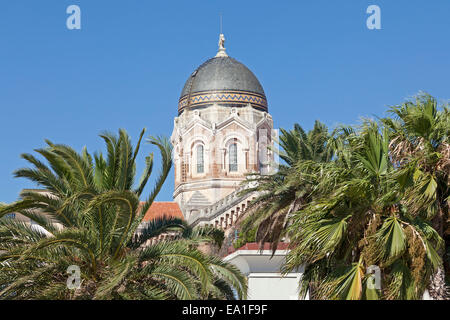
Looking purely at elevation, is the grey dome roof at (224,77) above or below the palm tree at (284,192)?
above

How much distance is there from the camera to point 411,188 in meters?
16.3

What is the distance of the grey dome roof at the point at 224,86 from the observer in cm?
6188

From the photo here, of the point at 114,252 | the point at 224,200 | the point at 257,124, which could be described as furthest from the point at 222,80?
the point at 114,252

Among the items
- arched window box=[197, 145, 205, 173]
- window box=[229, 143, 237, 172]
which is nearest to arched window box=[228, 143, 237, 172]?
window box=[229, 143, 237, 172]

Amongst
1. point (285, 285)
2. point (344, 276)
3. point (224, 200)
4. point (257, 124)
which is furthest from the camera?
point (257, 124)

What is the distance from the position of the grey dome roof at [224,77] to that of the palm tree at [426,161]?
44.0m

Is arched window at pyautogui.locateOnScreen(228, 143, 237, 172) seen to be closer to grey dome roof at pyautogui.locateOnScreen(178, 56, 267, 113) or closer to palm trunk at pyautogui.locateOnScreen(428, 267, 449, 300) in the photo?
grey dome roof at pyautogui.locateOnScreen(178, 56, 267, 113)

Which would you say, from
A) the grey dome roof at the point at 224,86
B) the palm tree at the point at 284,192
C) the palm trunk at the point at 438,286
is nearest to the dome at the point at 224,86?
the grey dome roof at the point at 224,86

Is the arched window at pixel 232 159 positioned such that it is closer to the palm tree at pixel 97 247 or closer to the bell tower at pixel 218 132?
the bell tower at pixel 218 132

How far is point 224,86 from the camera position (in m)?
61.9

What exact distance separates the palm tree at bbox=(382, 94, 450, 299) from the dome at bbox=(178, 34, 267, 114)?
144ft

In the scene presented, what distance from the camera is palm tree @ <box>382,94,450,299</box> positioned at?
16.2 m

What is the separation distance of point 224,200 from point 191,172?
7.99 meters
